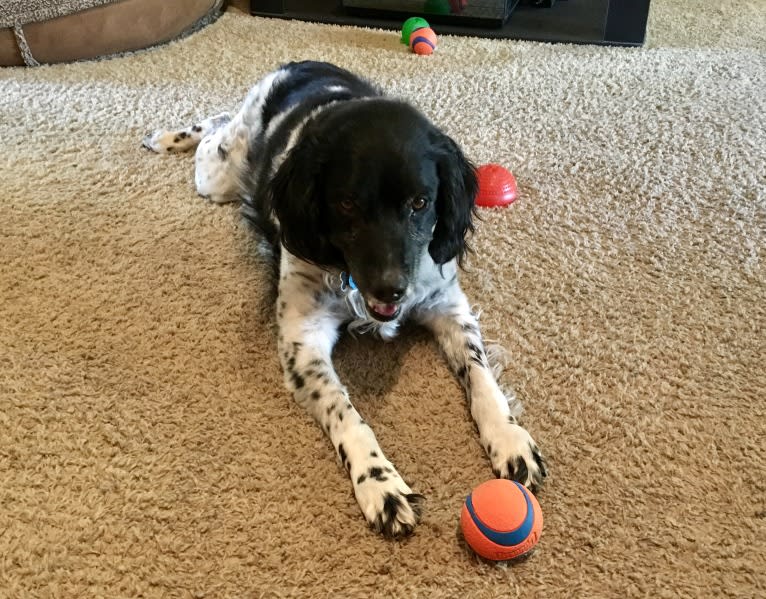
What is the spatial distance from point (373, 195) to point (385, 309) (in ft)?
0.86

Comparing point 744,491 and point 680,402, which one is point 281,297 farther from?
point 744,491

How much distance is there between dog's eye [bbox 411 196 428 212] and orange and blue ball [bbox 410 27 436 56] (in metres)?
2.33

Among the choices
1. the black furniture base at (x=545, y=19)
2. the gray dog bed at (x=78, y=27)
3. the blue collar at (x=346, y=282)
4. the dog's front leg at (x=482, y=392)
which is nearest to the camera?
the dog's front leg at (x=482, y=392)

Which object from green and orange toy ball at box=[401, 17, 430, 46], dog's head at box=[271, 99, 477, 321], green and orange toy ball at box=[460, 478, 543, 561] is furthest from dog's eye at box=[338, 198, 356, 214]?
green and orange toy ball at box=[401, 17, 430, 46]

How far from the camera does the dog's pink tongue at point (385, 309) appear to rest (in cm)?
174

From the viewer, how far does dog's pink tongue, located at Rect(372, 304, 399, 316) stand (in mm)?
1741

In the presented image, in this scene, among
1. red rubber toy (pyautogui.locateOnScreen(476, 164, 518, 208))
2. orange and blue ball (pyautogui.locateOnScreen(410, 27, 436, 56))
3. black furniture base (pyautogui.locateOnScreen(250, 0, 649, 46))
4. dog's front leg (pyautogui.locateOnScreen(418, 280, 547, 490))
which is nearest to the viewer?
dog's front leg (pyautogui.locateOnScreen(418, 280, 547, 490))

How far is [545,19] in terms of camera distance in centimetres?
431

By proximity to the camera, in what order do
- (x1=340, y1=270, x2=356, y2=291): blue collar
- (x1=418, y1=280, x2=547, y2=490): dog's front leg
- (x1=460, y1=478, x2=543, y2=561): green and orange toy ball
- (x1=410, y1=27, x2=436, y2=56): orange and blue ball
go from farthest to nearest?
(x1=410, y1=27, x2=436, y2=56): orange and blue ball → (x1=340, y1=270, x2=356, y2=291): blue collar → (x1=418, y1=280, x2=547, y2=490): dog's front leg → (x1=460, y1=478, x2=543, y2=561): green and orange toy ball

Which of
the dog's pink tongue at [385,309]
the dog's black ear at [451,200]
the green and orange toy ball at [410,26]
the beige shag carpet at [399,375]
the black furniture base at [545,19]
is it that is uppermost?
the dog's black ear at [451,200]

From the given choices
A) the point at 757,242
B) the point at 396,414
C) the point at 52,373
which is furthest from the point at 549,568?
the point at 757,242

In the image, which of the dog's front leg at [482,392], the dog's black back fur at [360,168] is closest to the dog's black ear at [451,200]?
the dog's black back fur at [360,168]

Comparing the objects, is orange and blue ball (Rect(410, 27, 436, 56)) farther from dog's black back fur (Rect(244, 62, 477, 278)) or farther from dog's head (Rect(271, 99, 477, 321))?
dog's head (Rect(271, 99, 477, 321))

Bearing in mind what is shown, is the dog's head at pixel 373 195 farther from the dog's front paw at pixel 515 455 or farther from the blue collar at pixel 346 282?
the dog's front paw at pixel 515 455
